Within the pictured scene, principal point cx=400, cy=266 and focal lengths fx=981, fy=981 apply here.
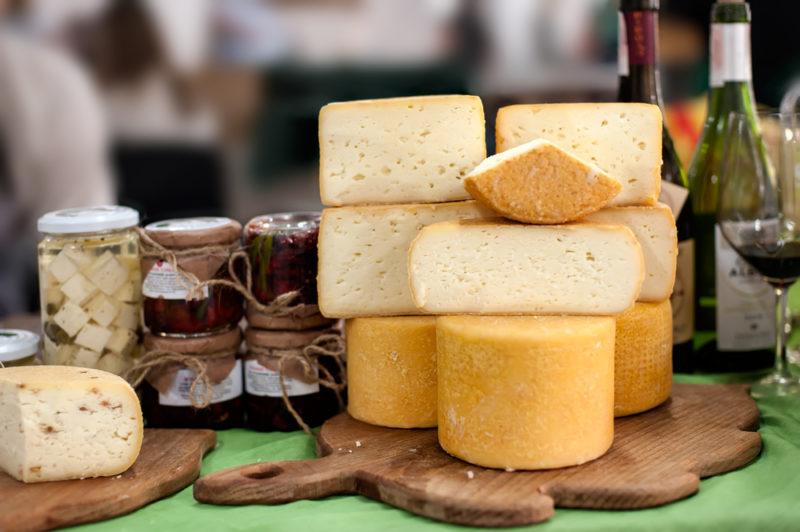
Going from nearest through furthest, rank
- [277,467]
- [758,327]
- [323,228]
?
1. [277,467]
2. [323,228]
3. [758,327]

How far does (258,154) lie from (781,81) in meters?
2.06

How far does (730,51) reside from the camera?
53.2 inches

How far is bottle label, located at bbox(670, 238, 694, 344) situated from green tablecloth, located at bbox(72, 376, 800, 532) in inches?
12.6

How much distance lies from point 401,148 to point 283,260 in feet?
0.66

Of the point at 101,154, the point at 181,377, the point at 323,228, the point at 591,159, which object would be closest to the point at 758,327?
the point at 591,159

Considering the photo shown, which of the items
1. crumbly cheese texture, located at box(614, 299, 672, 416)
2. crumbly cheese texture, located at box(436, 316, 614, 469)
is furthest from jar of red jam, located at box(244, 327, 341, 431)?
crumbly cheese texture, located at box(614, 299, 672, 416)

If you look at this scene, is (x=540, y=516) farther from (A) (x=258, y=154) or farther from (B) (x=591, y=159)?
(A) (x=258, y=154)

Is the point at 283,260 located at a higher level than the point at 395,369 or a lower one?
higher

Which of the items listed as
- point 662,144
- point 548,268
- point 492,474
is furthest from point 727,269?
point 492,474

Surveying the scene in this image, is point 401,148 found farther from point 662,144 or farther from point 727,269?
point 727,269

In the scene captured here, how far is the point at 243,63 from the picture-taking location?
390 cm

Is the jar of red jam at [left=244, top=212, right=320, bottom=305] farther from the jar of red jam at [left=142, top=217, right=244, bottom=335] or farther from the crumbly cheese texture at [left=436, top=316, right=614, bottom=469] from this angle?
the crumbly cheese texture at [left=436, top=316, right=614, bottom=469]

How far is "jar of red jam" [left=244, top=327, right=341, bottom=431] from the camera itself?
1.21 metres

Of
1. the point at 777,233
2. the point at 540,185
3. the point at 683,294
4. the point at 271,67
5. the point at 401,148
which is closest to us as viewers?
the point at 540,185
